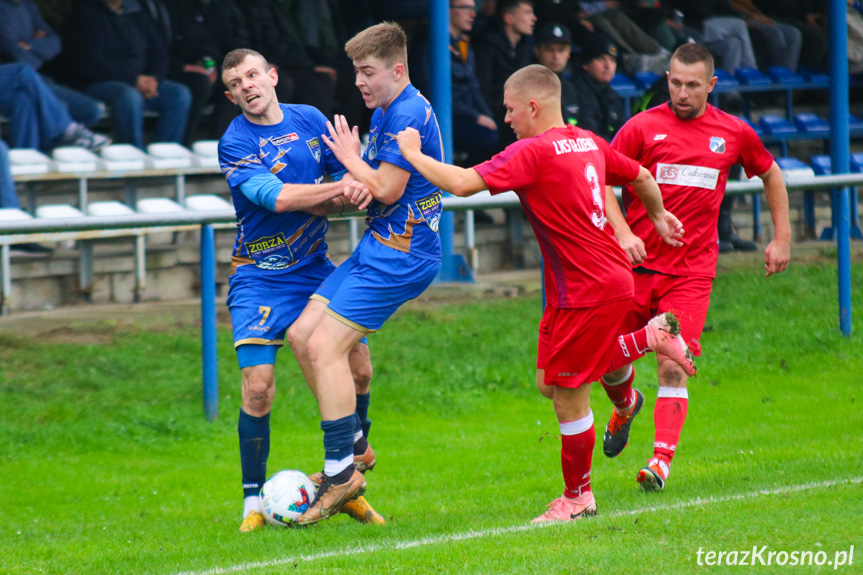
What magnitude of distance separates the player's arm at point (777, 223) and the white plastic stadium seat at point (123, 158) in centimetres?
581

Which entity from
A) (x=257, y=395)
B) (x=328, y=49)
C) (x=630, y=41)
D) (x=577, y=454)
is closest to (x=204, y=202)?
(x=328, y=49)

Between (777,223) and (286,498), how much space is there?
2.75 meters

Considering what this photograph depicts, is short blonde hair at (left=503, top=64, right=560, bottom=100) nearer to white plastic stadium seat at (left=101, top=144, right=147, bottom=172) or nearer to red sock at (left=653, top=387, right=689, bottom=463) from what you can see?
red sock at (left=653, top=387, right=689, bottom=463)

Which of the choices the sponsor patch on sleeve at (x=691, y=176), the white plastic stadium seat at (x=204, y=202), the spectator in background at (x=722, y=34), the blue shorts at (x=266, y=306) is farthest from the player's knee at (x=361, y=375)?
the spectator in background at (x=722, y=34)

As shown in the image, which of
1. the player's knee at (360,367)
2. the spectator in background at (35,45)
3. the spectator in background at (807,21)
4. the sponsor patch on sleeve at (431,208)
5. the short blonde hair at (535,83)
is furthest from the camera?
the spectator in background at (807,21)

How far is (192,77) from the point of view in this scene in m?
10.4

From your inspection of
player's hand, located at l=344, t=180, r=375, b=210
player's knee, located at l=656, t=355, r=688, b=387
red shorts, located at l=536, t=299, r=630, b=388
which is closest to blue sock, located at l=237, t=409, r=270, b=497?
player's hand, located at l=344, t=180, r=375, b=210

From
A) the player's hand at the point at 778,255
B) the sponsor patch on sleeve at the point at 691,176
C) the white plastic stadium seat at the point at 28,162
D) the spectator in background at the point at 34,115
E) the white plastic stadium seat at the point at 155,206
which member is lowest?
the player's hand at the point at 778,255

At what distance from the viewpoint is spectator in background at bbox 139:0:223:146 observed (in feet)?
34.1

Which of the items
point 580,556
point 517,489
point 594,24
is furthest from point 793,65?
point 580,556

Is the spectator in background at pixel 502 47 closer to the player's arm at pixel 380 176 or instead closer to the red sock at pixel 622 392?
the red sock at pixel 622 392

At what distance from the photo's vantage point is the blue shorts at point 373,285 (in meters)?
4.66

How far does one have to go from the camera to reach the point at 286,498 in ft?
15.4

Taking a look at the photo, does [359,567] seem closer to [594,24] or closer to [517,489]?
[517,489]
